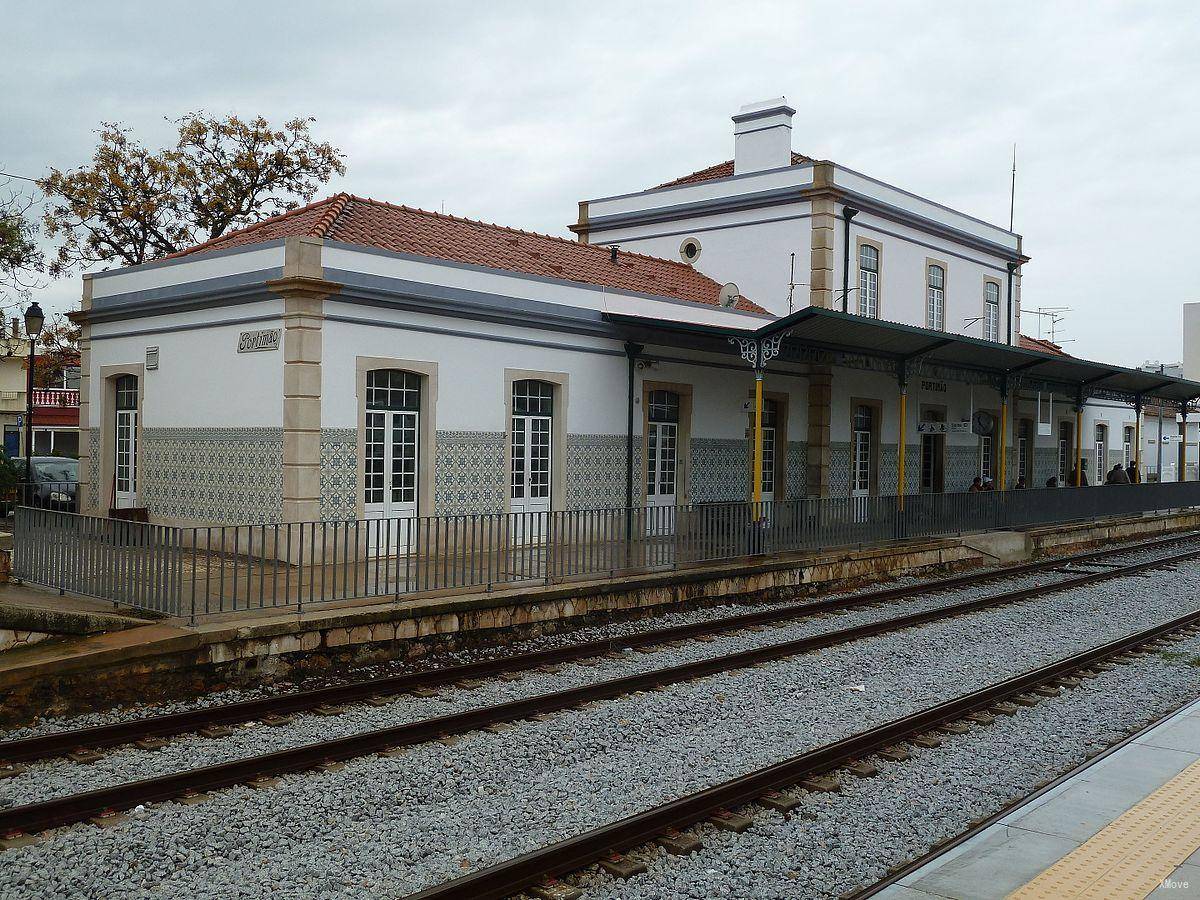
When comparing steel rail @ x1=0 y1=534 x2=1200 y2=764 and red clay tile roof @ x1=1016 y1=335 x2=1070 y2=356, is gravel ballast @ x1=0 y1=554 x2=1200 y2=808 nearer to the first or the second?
steel rail @ x1=0 y1=534 x2=1200 y2=764

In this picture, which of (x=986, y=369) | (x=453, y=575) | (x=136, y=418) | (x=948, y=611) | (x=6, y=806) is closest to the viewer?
(x=6, y=806)

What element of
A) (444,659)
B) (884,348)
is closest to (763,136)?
(884,348)

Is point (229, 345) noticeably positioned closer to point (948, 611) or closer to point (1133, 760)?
point (948, 611)

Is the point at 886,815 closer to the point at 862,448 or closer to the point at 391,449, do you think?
the point at 391,449

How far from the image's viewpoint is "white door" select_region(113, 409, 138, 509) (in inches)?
651

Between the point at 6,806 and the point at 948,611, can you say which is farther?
the point at 948,611

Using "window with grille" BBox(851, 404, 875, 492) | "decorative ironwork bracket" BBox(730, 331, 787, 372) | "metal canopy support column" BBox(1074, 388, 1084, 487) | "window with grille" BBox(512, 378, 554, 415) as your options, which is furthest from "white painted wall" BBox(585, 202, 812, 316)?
"metal canopy support column" BBox(1074, 388, 1084, 487)

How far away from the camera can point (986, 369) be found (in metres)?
22.8

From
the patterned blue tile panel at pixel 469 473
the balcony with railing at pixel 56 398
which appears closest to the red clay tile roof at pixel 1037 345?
the patterned blue tile panel at pixel 469 473

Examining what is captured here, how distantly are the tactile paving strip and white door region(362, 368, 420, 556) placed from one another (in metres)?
9.91

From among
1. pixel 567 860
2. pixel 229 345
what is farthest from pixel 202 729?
pixel 229 345

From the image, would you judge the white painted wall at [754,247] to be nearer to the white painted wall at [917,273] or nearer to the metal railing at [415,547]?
the white painted wall at [917,273]

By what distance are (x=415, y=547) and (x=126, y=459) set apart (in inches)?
280

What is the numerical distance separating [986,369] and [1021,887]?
776 inches
